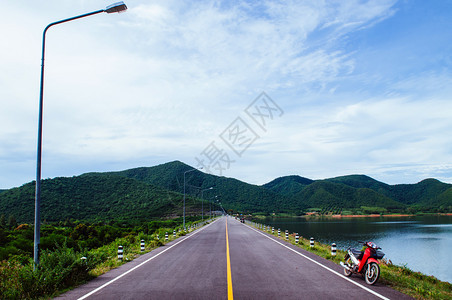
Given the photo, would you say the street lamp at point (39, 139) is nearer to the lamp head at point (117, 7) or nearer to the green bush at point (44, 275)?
A: the lamp head at point (117, 7)

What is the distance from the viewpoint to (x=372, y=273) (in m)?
9.94

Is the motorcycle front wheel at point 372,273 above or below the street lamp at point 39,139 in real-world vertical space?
below

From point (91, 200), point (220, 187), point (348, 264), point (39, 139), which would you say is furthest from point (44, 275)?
point (220, 187)

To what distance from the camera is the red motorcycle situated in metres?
9.93

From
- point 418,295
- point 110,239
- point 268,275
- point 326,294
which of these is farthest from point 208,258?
point 110,239

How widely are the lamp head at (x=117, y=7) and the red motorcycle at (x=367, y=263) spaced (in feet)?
31.5

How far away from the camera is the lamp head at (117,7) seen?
9477 millimetres

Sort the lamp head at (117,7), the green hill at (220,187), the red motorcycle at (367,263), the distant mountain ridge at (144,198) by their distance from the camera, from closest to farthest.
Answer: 1. the lamp head at (117,7)
2. the red motorcycle at (367,263)
3. the distant mountain ridge at (144,198)
4. the green hill at (220,187)

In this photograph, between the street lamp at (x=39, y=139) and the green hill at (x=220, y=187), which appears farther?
the green hill at (x=220, y=187)

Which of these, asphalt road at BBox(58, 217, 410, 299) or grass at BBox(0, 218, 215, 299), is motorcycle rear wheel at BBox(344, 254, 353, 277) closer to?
asphalt road at BBox(58, 217, 410, 299)

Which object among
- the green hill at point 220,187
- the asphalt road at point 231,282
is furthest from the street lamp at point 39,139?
the green hill at point 220,187

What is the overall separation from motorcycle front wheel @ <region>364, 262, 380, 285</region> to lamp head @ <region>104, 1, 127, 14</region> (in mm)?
9982

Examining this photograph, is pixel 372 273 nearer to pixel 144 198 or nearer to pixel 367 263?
pixel 367 263

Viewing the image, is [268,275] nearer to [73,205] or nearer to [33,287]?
[33,287]
